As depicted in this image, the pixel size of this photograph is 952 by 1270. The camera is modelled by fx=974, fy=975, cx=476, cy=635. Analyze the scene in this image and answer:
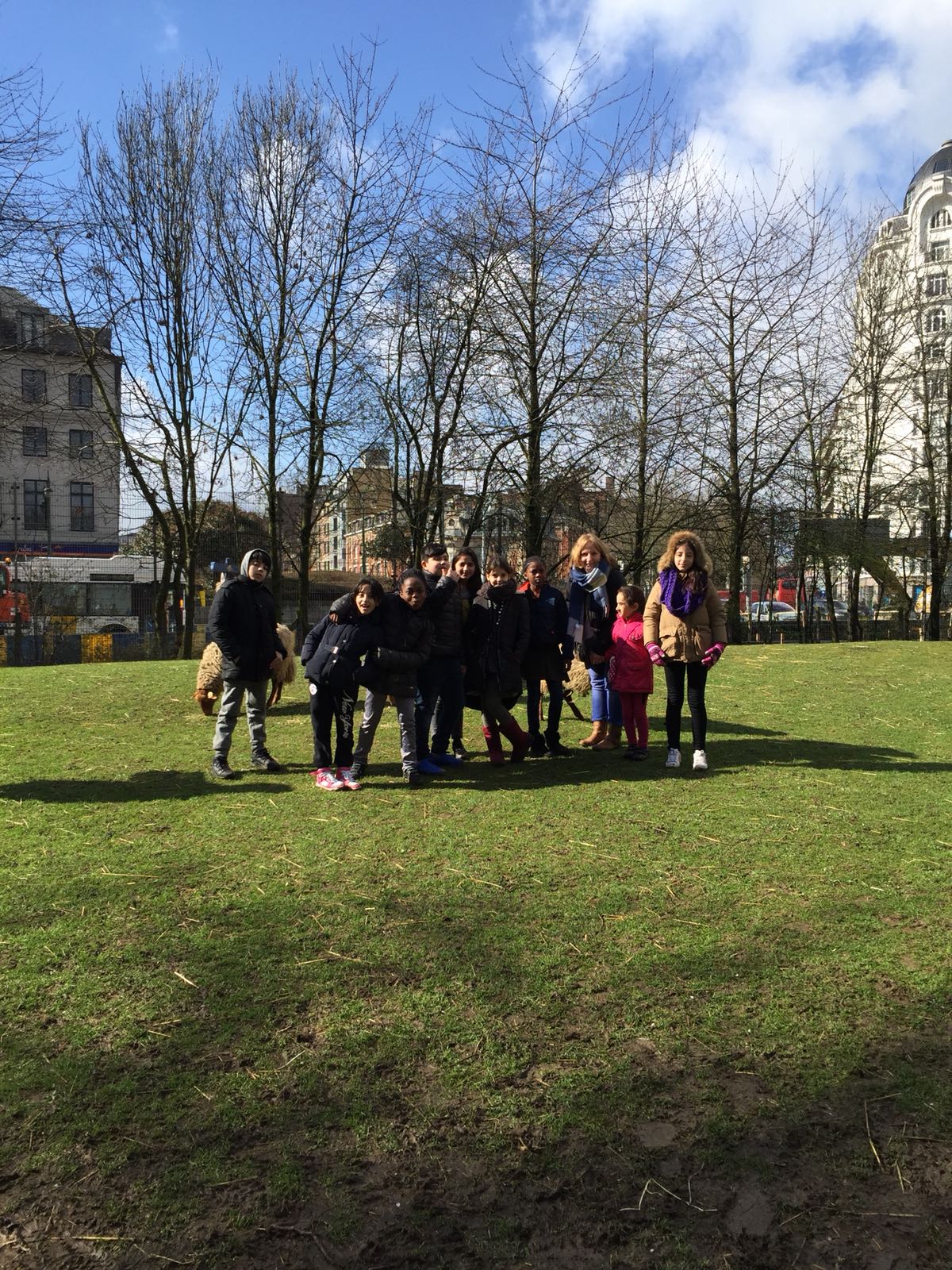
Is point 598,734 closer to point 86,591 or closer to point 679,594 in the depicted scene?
point 679,594

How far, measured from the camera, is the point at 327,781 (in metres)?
7.41

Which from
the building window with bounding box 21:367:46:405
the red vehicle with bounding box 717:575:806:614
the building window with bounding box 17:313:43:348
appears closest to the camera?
the building window with bounding box 17:313:43:348

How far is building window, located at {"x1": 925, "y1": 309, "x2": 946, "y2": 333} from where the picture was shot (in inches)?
1368

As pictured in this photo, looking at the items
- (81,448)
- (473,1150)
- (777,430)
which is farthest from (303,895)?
(777,430)

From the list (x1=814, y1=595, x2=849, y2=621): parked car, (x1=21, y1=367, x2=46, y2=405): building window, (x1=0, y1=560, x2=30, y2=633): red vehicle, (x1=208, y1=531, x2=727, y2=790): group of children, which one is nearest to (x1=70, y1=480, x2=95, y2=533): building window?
(x1=0, y1=560, x2=30, y2=633): red vehicle

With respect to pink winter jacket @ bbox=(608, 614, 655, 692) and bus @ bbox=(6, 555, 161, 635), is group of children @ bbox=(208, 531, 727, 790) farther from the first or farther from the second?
Answer: bus @ bbox=(6, 555, 161, 635)

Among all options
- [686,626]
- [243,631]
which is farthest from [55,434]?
[686,626]

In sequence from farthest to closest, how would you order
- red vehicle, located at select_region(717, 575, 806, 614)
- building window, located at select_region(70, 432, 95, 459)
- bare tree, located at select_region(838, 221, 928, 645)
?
red vehicle, located at select_region(717, 575, 806, 614) → bare tree, located at select_region(838, 221, 928, 645) → building window, located at select_region(70, 432, 95, 459)

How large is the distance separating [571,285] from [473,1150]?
837 inches

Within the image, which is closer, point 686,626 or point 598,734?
point 686,626

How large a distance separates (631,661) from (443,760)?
6.34ft

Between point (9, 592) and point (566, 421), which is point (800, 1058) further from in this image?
point (9, 592)

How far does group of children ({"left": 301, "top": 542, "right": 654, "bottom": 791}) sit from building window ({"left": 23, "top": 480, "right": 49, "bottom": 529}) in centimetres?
4000

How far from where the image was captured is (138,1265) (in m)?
2.35
